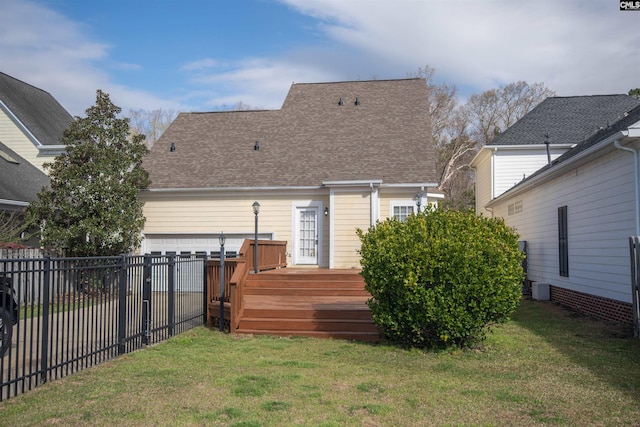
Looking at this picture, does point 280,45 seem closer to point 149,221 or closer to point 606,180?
point 149,221

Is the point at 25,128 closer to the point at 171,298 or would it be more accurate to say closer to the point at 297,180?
the point at 297,180

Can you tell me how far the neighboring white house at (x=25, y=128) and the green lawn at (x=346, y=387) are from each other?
1560cm

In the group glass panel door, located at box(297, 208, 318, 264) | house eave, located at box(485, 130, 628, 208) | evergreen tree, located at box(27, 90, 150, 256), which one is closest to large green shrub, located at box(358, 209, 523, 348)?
house eave, located at box(485, 130, 628, 208)

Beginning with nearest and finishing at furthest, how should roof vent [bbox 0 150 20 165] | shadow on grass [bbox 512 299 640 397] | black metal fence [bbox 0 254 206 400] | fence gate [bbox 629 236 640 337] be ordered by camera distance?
black metal fence [bbox 0 254 206 400]
shadow on grass [bbox 512 299 640 397]
fence gate [bbox 629 236 640 337]
roof vent [bbox 0 150 20 165]

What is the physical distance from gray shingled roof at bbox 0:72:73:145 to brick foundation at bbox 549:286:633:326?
60.9 feet

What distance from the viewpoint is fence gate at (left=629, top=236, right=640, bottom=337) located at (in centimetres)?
861

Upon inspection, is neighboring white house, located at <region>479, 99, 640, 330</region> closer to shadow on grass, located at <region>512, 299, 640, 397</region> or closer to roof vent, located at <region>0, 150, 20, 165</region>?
shadow on grass, located at <region>512, 299, 640, 397</region>

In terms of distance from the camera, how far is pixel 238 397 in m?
5.54

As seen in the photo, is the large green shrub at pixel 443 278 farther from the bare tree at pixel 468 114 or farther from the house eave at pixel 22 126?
the bare tree at pixel 468 114

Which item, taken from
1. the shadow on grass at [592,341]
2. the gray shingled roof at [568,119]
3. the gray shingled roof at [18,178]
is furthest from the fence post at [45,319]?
the gray shingled roof at [568,119]

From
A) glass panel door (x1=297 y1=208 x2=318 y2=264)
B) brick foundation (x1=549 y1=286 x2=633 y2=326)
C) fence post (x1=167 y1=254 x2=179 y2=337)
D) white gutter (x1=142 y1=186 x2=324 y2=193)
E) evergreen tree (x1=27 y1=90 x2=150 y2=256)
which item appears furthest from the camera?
glass panel door (x1=297 y1=208 x2=318 y2=264)

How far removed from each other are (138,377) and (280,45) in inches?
527

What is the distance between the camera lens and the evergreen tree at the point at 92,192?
48.6 feet

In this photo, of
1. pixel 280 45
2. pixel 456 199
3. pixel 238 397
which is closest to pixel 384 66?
pixel 456 199
